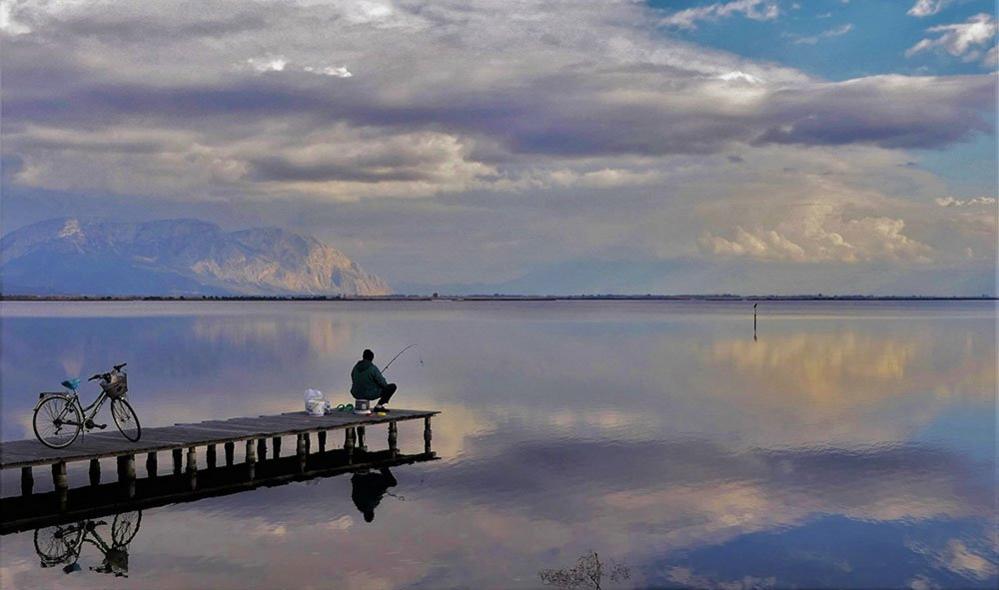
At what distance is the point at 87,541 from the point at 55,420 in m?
4.39

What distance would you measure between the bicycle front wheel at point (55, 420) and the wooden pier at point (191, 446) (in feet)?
0.80

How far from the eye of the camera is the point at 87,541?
64.7 feet

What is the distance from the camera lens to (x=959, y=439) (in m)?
34.0

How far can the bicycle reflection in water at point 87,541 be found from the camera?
18234 mm

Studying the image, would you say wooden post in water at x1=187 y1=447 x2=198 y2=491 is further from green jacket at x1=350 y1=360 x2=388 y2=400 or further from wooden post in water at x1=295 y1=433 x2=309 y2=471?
green jacket at x1=350 y1=360 x2=388 y2=400

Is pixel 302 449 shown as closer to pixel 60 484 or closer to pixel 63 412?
pixel 63 412

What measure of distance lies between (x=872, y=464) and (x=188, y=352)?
6051cm

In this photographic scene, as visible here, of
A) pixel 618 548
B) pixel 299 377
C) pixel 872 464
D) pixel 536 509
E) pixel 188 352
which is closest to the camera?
pixel 618 548

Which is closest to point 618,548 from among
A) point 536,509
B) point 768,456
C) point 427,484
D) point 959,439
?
point 536,509

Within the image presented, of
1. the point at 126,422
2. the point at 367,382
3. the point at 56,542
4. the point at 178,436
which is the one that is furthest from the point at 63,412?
the point at 367,382

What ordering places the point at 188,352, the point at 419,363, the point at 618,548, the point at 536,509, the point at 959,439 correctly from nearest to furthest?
1. the point at 618,548
2. the point at 536,509
3. the point at 959,439
4. the point at 419,363
5. the point at 188,352

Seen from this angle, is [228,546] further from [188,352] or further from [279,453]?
[188,352]

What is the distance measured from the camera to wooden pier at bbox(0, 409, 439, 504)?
71.5 feet

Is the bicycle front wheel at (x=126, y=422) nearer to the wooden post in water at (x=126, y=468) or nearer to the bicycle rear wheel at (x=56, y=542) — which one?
the wooden post in water at (x=126, y=468)
